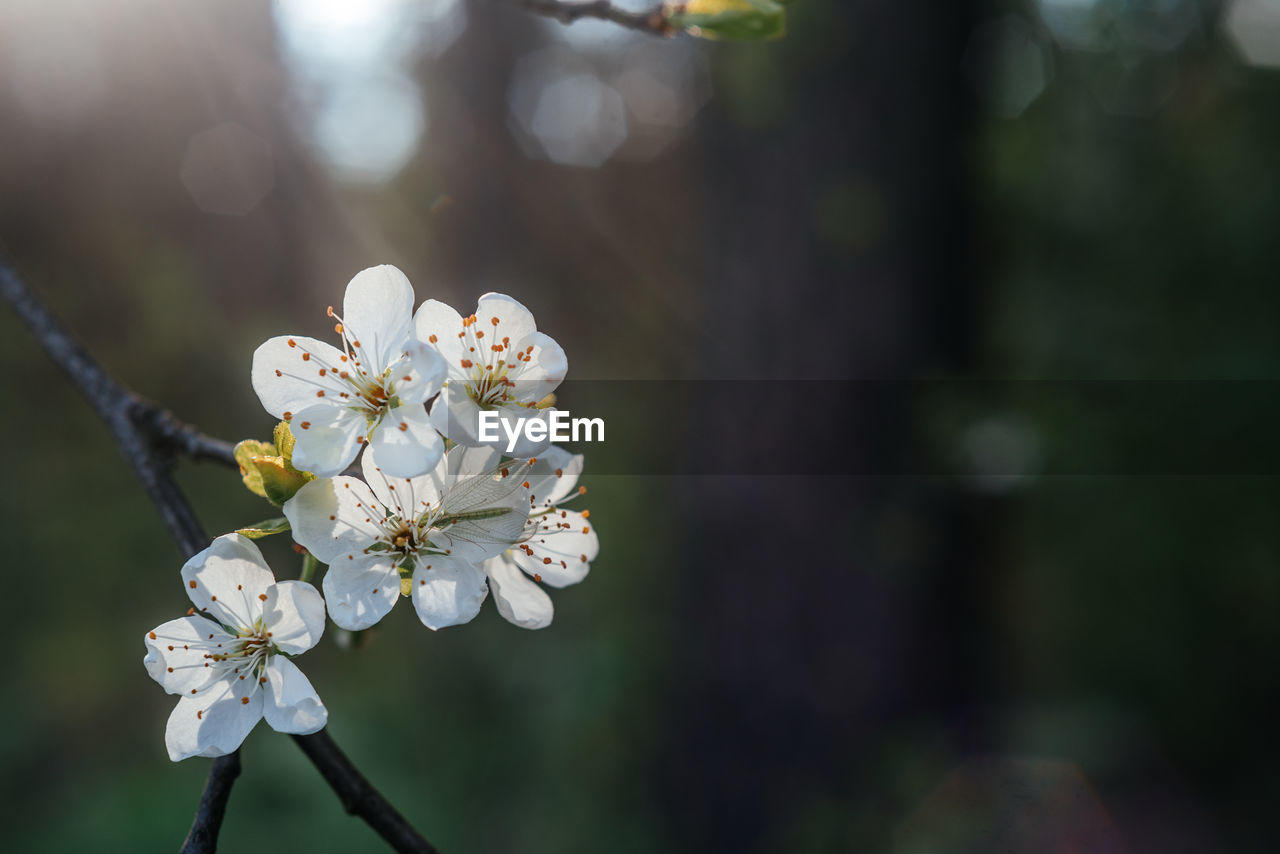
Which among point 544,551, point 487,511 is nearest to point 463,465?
point 487,511

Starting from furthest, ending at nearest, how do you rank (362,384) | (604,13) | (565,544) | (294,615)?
(604,13)
(565,544)
(362,384)
(294,615)

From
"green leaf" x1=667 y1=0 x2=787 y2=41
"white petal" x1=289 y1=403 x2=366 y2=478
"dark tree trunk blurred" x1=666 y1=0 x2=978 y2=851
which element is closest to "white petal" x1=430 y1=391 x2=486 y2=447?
"white petal" x1=289 y1=403 x2=366 y2=478

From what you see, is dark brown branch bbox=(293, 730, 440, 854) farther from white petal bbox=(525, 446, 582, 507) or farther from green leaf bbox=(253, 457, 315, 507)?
white petal bbox=(525, 446, 582, 507)

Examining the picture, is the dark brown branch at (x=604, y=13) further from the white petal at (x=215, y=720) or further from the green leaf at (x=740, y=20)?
the white petal at (x=215, y=720)

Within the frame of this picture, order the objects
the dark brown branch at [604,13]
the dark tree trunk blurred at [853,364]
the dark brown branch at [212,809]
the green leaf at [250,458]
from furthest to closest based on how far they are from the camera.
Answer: the dark tree trunk blurred at [853,364] → the dark brown branch at [604,13] → the green leaf at [250,458] → the dark brown branch at [212,809]

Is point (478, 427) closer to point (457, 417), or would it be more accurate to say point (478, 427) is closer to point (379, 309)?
point (457, 417)

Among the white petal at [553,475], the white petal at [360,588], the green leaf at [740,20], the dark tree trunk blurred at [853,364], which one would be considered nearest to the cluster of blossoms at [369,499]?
the white petal at [360,588]
